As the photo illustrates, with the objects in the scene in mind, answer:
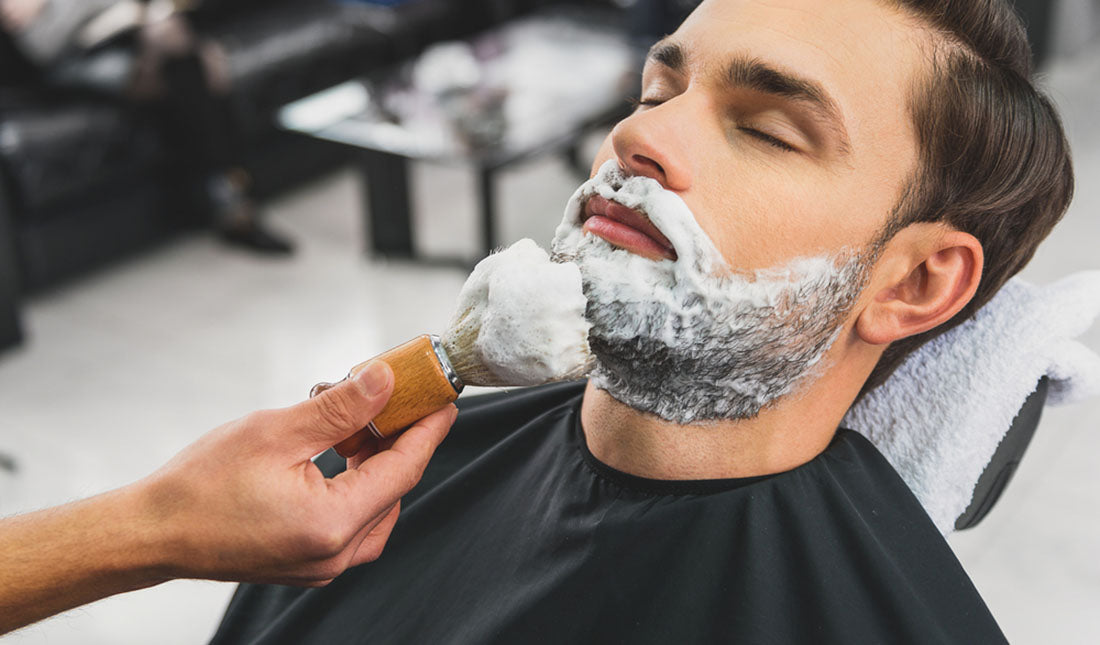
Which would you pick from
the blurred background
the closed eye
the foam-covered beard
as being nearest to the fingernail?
the foam-covered beard

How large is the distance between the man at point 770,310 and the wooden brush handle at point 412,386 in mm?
192

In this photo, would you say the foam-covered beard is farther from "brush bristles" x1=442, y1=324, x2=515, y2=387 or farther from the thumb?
the thumb

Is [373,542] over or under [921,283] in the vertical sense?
under

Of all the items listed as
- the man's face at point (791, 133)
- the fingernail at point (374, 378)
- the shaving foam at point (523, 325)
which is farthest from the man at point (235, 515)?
the man's face at point (791, 133)

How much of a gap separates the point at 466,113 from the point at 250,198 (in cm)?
110

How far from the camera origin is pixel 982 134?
50.0 inches

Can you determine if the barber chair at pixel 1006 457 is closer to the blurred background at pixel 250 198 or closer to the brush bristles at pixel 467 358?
the brush bristles at pixel 467 358

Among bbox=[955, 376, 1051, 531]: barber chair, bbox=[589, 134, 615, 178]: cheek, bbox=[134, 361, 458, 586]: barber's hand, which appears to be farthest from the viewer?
bbox=[955, 376, 1051, 531]: barber chair

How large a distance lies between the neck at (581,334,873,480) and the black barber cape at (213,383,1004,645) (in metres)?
0.02

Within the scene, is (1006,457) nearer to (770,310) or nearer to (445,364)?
(770,310)

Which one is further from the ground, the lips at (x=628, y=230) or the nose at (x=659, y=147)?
the nose at (x=659, y=147)

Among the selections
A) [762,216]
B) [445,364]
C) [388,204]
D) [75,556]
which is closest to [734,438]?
[762,216]

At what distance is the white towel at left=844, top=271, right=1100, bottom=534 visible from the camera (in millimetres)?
1414

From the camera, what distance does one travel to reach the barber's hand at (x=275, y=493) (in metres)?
1.09
